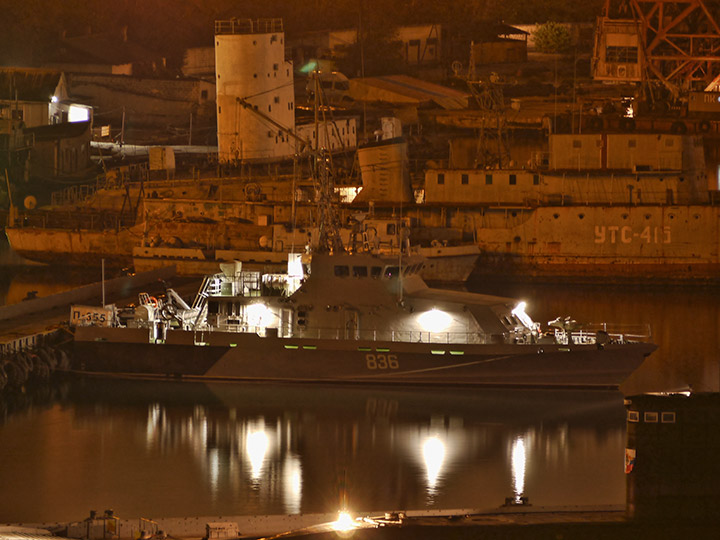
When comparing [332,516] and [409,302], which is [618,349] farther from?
[332,516]

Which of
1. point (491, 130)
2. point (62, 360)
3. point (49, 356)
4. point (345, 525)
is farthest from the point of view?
point (491, 130)

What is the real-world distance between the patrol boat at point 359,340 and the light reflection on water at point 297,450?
504 mm

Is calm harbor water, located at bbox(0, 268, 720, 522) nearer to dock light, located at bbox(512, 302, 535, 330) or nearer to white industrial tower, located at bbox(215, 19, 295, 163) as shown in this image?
dock light, located at bbox(512, 302, 535, 330)

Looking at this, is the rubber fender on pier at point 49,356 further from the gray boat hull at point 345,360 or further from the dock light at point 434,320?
the dock light at point 434,320

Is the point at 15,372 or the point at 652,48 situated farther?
the point at 652,48

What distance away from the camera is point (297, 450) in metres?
26.9

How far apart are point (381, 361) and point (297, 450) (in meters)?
5.65

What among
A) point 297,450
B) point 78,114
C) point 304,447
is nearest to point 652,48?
point 78,114

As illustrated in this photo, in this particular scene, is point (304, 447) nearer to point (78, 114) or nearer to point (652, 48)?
point (652, 48)

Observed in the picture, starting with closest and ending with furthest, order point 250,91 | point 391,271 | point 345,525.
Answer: point 345,525 < point 391,271 < point 250,91

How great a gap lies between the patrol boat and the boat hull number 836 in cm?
3

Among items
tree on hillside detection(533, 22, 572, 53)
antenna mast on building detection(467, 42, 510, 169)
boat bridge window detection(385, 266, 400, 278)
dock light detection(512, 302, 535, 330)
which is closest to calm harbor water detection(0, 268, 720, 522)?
dock light detection(512, 302, 535, 330)

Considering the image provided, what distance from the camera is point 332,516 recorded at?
64.6 feet

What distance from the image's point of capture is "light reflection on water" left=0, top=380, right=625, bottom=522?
75.4 ft
